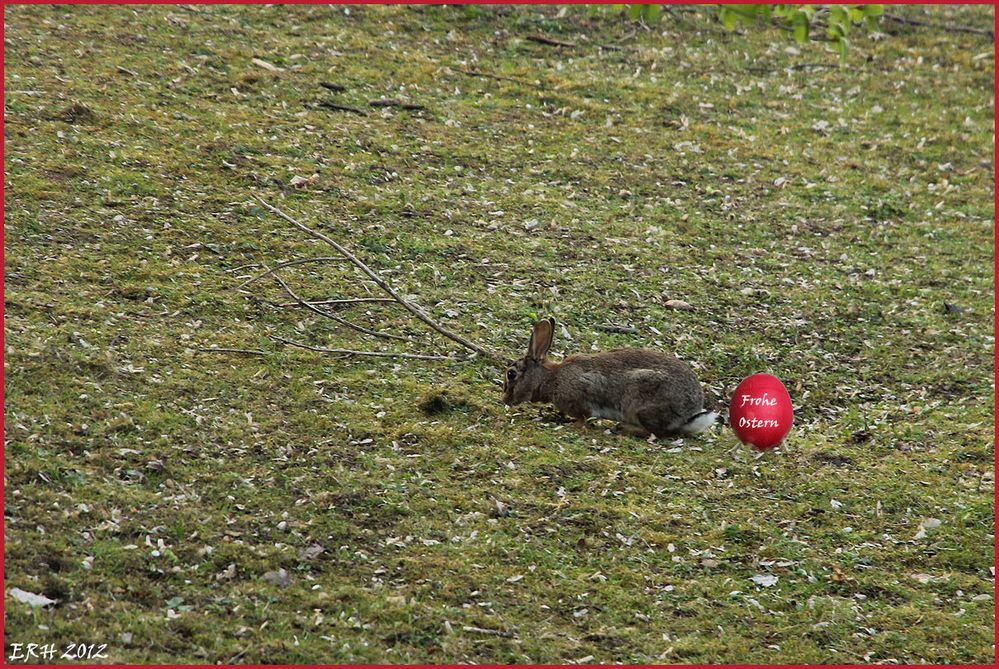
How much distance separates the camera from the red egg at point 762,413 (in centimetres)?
699

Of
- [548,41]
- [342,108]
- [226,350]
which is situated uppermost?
[548,41]

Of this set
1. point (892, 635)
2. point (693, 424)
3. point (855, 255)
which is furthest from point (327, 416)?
point (855, 255)

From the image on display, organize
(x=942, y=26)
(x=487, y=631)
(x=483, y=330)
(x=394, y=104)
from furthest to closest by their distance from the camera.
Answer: (x=942, y=26) → (x=394, y=104) → (x=483, y=330) → (x=487, y=631)

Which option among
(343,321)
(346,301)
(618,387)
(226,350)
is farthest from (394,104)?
(618,387)

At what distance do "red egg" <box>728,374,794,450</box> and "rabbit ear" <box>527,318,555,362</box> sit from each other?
4.02ft

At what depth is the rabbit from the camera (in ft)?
23.6

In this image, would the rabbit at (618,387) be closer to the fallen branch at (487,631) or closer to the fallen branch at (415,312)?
the fallen branch at (415,312)

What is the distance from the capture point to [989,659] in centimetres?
521

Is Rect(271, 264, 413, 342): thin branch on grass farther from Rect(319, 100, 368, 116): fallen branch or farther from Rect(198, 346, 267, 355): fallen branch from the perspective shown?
Rect(319, 100, 368, 116): fallen branch

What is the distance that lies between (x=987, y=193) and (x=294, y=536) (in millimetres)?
9331

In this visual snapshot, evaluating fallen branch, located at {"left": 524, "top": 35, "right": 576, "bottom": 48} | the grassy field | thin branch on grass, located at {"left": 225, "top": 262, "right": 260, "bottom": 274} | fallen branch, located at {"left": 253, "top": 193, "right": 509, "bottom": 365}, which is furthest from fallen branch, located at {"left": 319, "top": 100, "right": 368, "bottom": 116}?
thin branch on grass, located at {"left": 225, "top": 262, "right": 260, "bottom": 274}

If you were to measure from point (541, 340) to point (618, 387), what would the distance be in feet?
1.97

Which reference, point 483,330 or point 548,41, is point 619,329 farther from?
point 548,41

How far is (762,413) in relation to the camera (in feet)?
22.9
